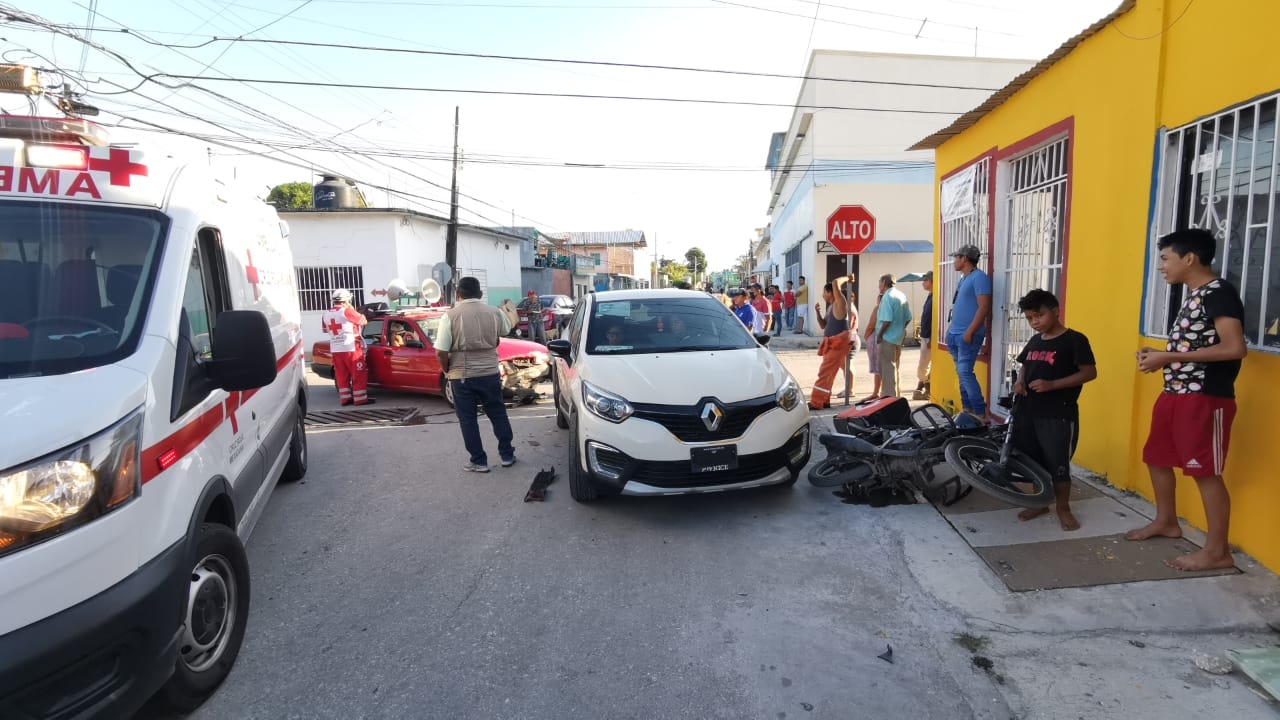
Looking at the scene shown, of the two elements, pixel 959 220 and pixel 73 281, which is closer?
pixel 73 281

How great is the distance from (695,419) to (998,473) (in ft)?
6.96

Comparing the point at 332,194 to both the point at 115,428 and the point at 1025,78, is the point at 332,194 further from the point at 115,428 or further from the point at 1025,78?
the point at 115,428

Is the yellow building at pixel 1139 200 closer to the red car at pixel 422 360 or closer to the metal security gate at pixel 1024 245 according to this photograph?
the metal security gate at pixel 1024 245

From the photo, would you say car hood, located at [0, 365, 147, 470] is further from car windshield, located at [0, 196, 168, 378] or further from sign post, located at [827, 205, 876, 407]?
sign post, located at [827, 205, 876, 407]

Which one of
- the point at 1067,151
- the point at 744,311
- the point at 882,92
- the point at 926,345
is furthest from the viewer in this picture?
the point at 882,92

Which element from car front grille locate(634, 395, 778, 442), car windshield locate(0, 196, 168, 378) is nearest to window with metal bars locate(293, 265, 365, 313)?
car front grille locate(634, 395, 778, 442)

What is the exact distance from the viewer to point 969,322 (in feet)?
20.8

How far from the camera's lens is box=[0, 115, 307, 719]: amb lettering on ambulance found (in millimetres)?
1982

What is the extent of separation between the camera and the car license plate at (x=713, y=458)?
441cm

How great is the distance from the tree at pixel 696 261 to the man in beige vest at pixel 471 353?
106 m

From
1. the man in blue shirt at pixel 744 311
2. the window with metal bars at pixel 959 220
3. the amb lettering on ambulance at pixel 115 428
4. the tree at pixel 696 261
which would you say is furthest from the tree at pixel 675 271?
the amb lettering on ambulance at pixel 115 428

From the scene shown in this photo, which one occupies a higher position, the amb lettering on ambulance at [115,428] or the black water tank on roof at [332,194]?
the black water tank on roof at [332,194]

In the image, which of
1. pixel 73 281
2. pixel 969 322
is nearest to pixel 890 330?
pixel 969 322

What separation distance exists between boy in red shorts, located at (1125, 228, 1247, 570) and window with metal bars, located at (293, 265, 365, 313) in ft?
62.2
